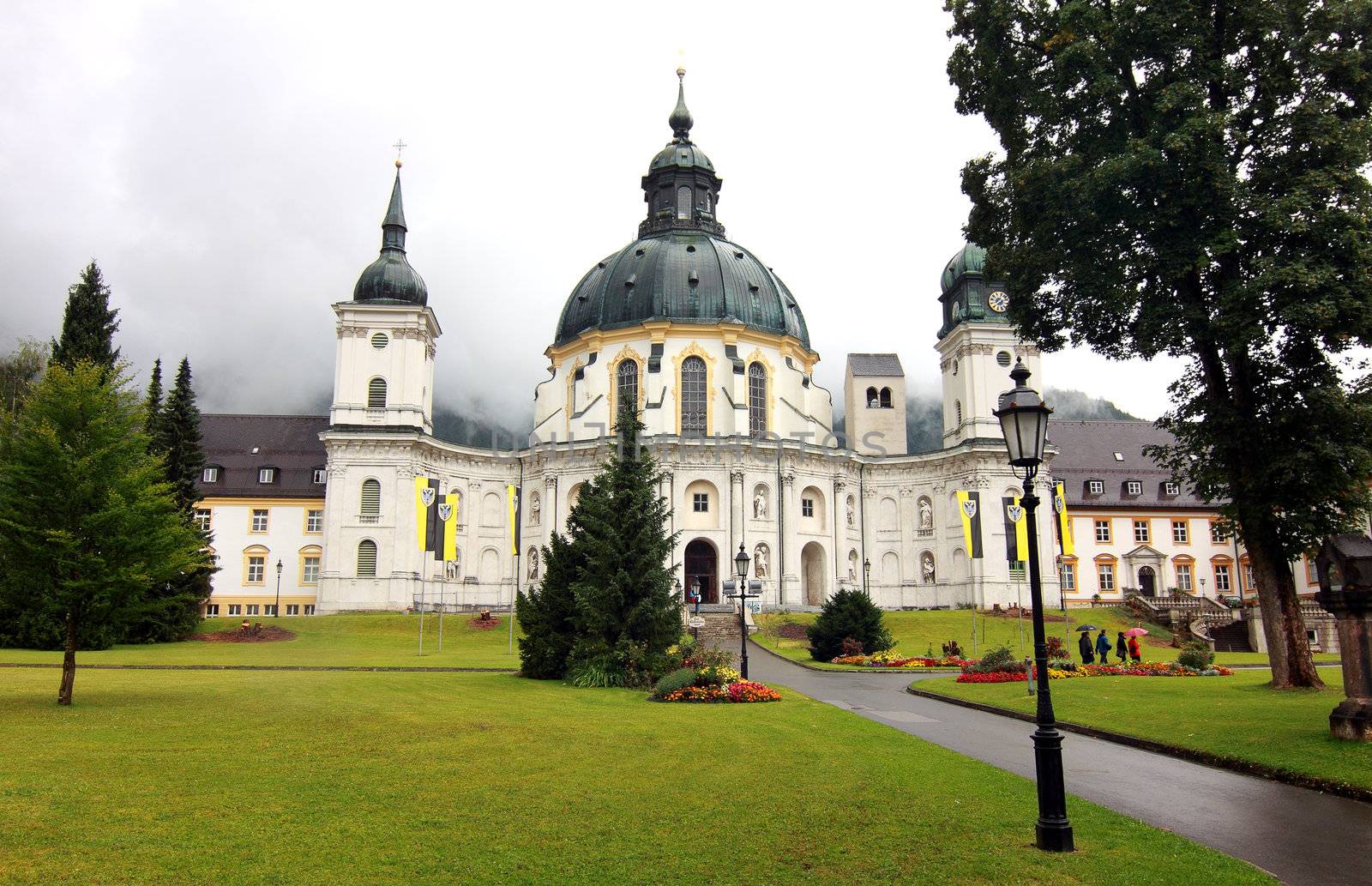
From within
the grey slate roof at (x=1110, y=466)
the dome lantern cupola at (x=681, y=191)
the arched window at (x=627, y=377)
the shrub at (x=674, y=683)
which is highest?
the dome lantern cupola at (x=681, y=191)

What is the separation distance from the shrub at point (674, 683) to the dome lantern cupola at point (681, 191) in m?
61.3

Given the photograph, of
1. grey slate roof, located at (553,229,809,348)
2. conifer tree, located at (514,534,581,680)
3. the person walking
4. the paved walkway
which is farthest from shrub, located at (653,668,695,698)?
grey slate roof, located at (553,229,809,348)

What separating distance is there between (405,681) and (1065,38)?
24.4 m

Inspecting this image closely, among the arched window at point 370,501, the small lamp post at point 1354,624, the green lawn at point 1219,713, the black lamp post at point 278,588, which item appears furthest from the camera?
the black lamp post at point 278,588

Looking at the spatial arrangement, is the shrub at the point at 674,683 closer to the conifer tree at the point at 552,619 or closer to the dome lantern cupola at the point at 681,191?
the conifer tree at the point at 552,619

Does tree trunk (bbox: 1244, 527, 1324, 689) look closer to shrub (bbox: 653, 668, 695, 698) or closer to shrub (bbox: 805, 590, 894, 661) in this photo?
shrub (bbox: 653, 668, 695, 698)

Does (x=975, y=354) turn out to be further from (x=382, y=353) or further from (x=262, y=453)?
(x=262, y=453)

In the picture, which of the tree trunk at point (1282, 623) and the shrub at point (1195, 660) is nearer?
the tree trunk at point (1282, 623)

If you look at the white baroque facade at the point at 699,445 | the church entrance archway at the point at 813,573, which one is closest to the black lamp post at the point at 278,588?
the white baroque facade at the point at 699,445

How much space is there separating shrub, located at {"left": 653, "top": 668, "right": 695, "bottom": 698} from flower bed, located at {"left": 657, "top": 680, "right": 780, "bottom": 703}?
70 millimetres

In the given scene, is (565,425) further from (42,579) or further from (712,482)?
(42,579)

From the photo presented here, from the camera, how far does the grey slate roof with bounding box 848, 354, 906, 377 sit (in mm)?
81438

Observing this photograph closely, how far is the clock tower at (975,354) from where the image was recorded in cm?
7356

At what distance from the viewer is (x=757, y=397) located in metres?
73.8
